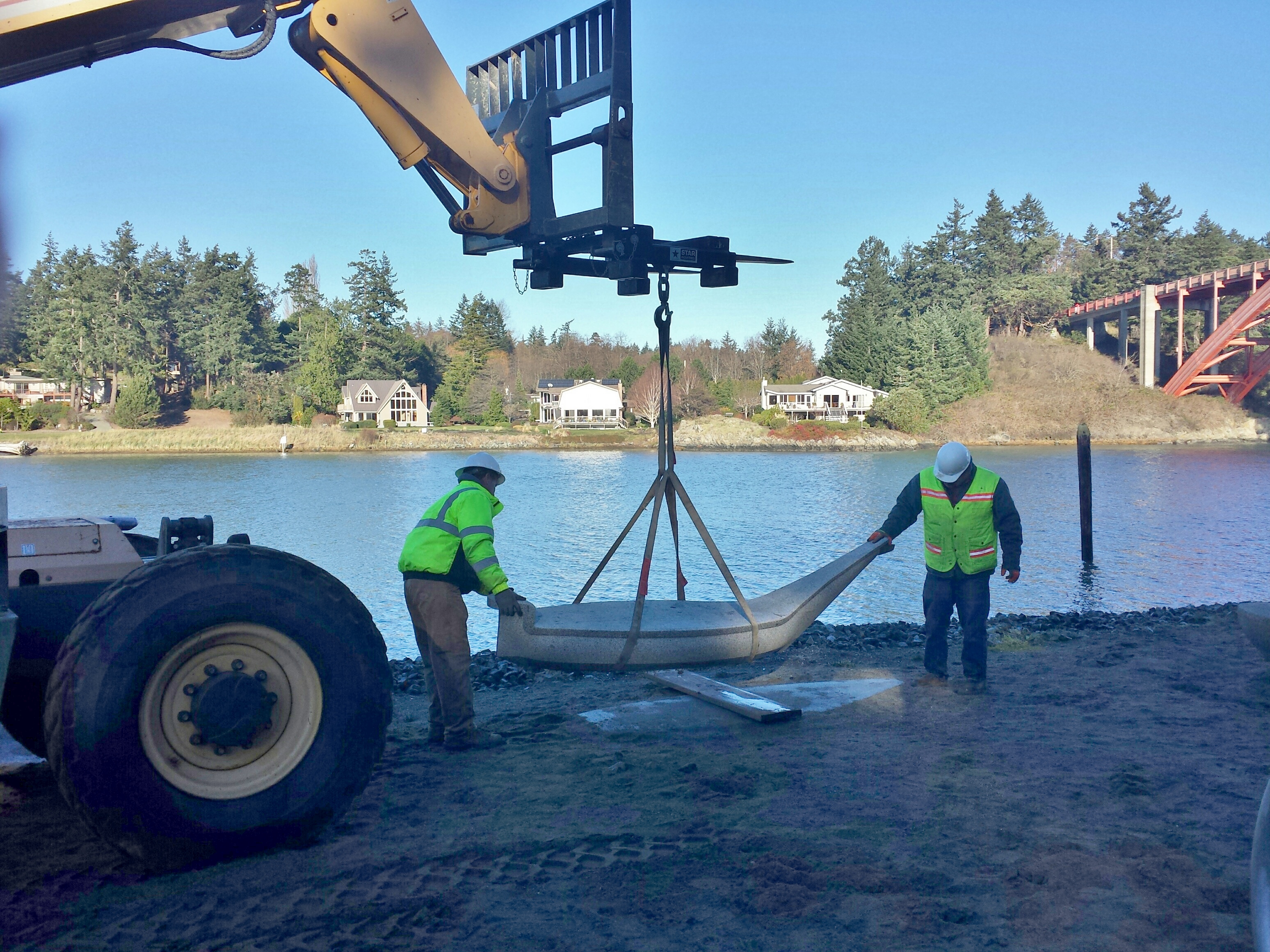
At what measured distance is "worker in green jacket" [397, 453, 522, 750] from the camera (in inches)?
234

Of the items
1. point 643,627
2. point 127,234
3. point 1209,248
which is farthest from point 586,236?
point 1209,248

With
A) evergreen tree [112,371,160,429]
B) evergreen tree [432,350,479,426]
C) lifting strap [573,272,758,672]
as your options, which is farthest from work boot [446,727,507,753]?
evergreen tree [432,350,479,426]

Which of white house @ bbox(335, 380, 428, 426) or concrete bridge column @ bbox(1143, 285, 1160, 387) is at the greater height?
concrete bridge column @ bbox(1143, 285, 1160, 387)

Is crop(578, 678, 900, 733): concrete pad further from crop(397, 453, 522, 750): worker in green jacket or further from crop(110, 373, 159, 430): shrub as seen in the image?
crop(110, 373, 159, 430): shrub

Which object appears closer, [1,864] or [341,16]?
[1,864]

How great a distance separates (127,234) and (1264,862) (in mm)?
90085

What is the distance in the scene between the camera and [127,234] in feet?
259

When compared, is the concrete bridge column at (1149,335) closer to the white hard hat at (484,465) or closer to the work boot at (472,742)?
the white hard hat at (484,465)

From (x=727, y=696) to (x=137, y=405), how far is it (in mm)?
74425

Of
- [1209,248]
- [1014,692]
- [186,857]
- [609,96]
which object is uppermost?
[1209,248]

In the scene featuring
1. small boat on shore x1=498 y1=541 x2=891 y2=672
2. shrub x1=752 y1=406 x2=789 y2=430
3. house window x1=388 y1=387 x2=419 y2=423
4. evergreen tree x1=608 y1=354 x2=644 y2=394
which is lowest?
small boat on shore x1=498 y1=541 x2=891 y2=672

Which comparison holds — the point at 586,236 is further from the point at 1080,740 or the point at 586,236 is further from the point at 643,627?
the point at 1080,740

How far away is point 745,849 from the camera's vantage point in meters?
4.43

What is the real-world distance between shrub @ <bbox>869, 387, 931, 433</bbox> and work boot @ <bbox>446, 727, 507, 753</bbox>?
233 feet
